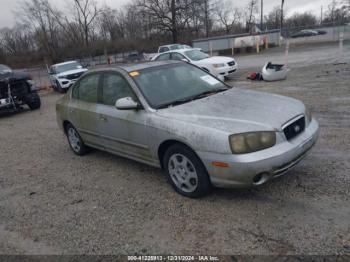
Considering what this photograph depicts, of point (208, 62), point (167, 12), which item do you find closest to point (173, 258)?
point (208, 62)

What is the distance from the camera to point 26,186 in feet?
15.2

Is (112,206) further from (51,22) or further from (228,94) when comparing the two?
(51,22)

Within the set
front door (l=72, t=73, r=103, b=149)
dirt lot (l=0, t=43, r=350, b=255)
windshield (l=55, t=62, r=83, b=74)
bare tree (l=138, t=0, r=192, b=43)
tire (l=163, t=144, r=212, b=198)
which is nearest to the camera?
dirt lot (l=0, t=43, r=350, b=255)

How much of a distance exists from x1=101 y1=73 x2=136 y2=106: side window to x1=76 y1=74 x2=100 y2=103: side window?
247 mm

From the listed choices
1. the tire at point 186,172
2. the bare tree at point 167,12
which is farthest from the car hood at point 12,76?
the bare tree at point 167,12

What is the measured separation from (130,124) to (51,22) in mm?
56097

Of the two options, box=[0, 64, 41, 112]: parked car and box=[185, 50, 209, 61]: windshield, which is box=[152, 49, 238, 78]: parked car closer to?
box=[185, 50, 209, 61]: windshield

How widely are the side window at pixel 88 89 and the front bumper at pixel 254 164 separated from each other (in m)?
2.36

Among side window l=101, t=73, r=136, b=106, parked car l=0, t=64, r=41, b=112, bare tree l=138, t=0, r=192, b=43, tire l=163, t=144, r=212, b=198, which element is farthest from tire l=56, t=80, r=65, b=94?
bare tree l=138, t=0, r=192, b=43

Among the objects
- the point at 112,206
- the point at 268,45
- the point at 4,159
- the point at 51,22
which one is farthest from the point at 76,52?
the point at 112,206

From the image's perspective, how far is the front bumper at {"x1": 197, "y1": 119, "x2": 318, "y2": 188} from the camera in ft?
9.82

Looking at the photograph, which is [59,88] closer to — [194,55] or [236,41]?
[194,55]

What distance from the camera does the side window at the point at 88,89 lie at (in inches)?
190

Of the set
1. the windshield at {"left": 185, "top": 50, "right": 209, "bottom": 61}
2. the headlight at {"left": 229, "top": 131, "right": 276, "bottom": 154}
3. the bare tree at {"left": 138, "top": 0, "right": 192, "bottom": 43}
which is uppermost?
the bare tree at {"left": 138, "top": 0, "right": 192, "bottom": 43}
